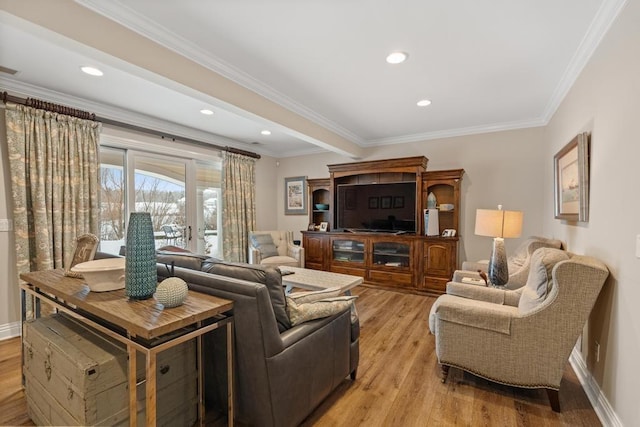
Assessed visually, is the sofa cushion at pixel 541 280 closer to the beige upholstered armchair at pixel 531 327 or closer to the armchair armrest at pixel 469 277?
the beige upholstered armchair at pixel 531 327

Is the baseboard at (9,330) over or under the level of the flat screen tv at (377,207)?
under

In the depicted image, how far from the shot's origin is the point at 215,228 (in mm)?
5102

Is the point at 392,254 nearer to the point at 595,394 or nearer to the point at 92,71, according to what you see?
the point at 595,394

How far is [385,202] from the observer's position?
4906mm

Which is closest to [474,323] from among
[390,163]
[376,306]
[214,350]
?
[214,350]

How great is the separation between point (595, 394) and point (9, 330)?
4.97 metres

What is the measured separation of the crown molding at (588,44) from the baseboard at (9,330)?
17.9 feet

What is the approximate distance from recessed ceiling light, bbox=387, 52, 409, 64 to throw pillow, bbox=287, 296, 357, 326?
194cm

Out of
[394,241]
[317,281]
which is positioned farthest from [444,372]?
[394,241]

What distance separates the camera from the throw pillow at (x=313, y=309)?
5.79 ft

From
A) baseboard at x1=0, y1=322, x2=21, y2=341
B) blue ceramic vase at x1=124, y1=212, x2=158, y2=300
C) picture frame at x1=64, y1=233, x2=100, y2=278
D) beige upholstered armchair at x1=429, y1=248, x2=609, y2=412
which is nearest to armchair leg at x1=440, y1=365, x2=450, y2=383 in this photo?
beige upholstered armchair at x1=429, y1=248, x2=609, y2=412

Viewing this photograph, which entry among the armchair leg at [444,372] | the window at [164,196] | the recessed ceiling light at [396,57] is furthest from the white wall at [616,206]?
the window at [164,196]

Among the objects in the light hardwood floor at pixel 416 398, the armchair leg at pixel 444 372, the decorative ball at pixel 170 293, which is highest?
the decorative ball at pixel 170 293

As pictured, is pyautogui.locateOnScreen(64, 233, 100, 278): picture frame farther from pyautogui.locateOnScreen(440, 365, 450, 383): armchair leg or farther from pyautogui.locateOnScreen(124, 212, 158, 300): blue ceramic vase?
pyautogui.locateOnScreen(440, 365, 450, 383): armchair leg
